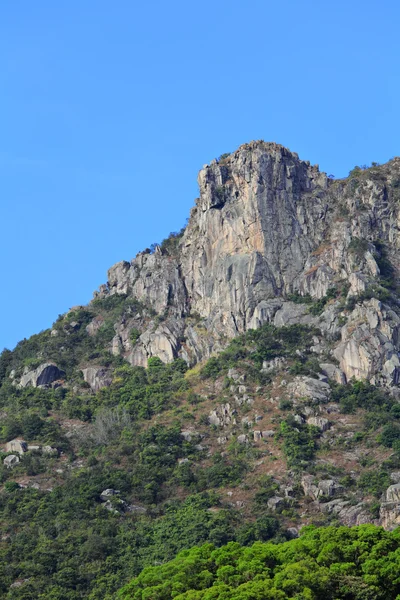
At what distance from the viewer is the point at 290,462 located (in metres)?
115

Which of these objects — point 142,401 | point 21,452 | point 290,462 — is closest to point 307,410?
point 290,462

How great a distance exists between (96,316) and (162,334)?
14.3 m

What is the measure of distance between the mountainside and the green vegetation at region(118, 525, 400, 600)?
37.1ft

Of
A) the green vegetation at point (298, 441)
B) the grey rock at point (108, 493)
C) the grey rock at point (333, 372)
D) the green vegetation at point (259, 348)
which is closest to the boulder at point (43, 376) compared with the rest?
the green vegetation at point (259, 348)

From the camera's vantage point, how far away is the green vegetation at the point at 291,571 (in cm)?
8275

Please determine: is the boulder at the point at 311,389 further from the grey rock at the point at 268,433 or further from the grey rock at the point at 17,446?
the grey rock at the point at 17,446

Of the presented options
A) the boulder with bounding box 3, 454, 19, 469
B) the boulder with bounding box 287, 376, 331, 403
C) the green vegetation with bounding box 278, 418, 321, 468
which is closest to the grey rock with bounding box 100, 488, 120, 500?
the boulder with bounding box 3, 454, 19, 469

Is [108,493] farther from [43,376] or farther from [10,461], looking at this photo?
[43,376]

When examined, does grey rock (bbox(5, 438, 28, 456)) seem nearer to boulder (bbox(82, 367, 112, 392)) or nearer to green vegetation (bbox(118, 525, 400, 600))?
boulder (bbox(82, 367, 112, 392))

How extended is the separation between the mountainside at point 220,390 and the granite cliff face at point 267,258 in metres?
0.19

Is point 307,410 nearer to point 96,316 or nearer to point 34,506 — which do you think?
point 34,506

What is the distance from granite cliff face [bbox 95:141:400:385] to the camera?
443 ft

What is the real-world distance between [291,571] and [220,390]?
151 feet

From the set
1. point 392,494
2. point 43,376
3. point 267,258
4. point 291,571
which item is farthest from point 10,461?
point 291,571
